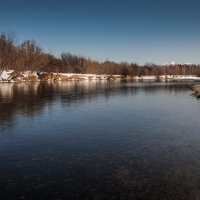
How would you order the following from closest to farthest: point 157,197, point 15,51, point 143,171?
1. point 157,197
2. point 143,171
3. point 15,51

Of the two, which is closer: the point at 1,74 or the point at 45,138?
the point at 45,138

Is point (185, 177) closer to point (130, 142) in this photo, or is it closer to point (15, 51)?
point (130, 142)

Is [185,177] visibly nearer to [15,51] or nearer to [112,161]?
[112,161]

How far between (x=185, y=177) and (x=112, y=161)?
11.9 ft

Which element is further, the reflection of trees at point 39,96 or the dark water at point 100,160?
the reflection of trees at point 39,96

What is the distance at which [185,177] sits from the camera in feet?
37.9

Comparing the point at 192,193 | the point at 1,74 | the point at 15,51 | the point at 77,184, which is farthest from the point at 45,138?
the point at 15,51

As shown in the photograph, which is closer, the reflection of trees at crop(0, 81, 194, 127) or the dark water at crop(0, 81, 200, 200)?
the dark water at crop(0, 81, 200, 200)

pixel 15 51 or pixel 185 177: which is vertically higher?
pixel 15 51

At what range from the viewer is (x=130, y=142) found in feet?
56.7

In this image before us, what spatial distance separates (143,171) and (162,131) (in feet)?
29.1

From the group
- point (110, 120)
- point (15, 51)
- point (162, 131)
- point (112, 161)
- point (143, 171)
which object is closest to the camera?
point (143, 171)

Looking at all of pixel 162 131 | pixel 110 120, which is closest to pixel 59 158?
pixel 162 131

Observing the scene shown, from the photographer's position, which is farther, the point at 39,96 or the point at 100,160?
the point at 39,96
